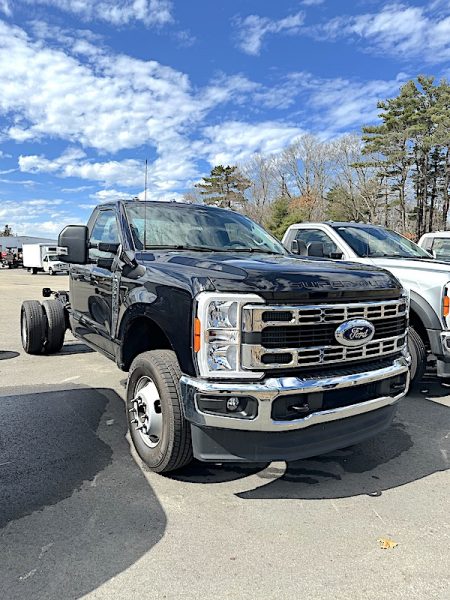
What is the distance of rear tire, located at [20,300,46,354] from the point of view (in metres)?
6.90

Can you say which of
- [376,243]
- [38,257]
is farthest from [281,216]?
[376,243]

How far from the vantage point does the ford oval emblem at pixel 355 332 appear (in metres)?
2.96

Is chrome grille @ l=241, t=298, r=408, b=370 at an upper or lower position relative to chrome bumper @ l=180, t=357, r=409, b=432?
upper

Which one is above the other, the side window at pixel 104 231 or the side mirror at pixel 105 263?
the side window at pixel 104 231

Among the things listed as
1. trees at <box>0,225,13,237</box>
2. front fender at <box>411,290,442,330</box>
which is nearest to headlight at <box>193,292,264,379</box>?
front fender at <box>411,290,442,330</box>

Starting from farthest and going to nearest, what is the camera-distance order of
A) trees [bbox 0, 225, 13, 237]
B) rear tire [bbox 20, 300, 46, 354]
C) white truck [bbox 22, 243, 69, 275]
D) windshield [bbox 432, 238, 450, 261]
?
trees [bbox 0, 225, 13, 237], white truck [bbox 22, 243, 69, 275], windshield [bbox 432, 238, 450, 261], rear tire [bbox 20, 300, 46, 354]

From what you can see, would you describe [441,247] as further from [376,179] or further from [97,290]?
[376,179]

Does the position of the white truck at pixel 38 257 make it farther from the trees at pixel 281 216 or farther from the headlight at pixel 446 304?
the headlight at pixel 446 304

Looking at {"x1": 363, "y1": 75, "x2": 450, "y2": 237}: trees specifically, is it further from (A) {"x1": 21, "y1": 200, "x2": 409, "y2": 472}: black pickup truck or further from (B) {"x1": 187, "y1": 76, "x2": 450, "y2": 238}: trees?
(A) {"x1": 21, "y1": 200, "x2": 409, "y2": 472}: black pickup truck

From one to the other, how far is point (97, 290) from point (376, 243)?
3.96 m

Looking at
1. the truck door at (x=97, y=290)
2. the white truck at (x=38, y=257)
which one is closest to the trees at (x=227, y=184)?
the white truck at (x=38, y=257)

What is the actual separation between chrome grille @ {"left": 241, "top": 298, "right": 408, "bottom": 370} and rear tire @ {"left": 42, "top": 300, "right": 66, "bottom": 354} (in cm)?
494

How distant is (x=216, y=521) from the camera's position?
9.30ft

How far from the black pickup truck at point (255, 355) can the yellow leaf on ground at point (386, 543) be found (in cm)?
57
